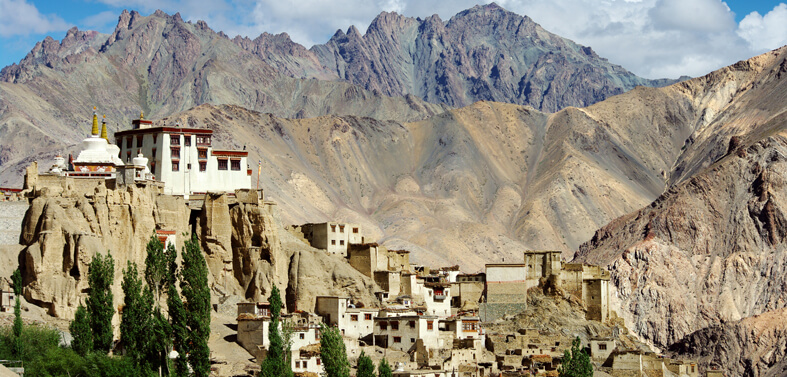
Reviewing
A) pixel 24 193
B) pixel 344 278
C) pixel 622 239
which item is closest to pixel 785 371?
pixel 622 239

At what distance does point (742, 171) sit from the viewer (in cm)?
18450

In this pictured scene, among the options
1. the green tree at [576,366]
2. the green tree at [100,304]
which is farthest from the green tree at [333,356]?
the green tree at [576,366]

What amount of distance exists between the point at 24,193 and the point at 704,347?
86.6 m

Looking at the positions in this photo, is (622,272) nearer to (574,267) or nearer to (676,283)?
(676,283)

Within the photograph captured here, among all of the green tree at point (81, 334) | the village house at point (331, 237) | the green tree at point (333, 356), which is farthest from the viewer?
the village house at point (331, 237)

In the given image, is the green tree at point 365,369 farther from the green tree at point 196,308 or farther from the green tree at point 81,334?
the green tree at point 81,334

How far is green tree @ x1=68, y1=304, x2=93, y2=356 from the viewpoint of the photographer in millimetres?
66500

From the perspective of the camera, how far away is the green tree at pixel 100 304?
221 ft

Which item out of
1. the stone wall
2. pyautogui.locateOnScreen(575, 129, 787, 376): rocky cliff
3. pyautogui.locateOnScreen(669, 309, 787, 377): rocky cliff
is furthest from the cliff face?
pyautogui.locateOnScreen(575, 129, 787, 376): rocky cliff

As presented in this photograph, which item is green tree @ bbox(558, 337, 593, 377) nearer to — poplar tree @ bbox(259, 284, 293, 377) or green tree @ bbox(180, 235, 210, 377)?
poplar tree @ bbox(259, 284, 293, 377)

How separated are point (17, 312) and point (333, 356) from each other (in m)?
17.2

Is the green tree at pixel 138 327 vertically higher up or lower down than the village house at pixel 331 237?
lower down

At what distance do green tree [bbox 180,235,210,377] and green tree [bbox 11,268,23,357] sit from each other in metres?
8.70

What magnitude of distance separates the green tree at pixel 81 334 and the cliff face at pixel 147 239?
567cm
